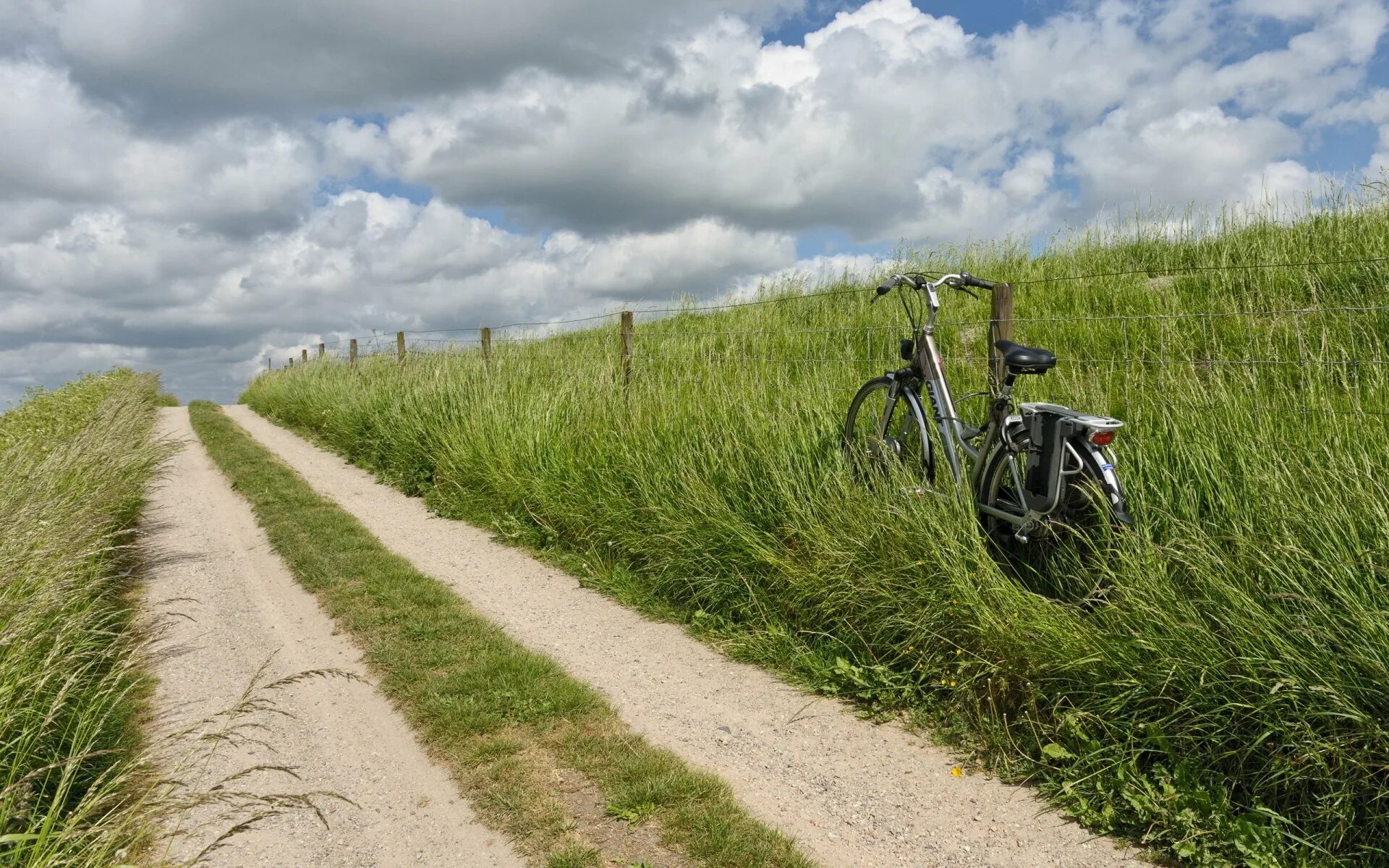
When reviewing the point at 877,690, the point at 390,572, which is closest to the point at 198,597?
the point at 390,572

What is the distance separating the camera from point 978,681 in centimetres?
436

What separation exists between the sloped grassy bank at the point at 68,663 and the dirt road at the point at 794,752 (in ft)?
7.76

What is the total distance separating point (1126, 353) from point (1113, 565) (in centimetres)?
160

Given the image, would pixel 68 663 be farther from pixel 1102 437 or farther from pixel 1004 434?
pixel 1102 437

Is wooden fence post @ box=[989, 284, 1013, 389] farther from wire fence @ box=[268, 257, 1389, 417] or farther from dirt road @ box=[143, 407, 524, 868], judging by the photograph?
dirt road @ box=[143, 407, 524, 868]

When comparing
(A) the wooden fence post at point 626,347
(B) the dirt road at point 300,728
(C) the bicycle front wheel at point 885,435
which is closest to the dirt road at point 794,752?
(B) the dirt road at point 300,728

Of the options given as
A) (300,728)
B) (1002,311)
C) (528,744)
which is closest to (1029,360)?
(1002,311)

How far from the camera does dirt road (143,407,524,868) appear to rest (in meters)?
3.66

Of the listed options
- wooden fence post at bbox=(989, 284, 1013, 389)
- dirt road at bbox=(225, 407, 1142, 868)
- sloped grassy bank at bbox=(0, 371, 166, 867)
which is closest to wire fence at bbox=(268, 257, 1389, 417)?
wooden fence post at bbox=(989, 284, 1013, 389)

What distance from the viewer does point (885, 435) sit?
5957mm

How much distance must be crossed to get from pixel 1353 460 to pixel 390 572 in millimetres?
6724

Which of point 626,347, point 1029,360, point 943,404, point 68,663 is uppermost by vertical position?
point 626,347

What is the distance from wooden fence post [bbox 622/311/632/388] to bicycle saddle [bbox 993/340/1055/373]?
5.48 meters

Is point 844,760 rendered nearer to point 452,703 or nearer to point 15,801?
point 452,703
